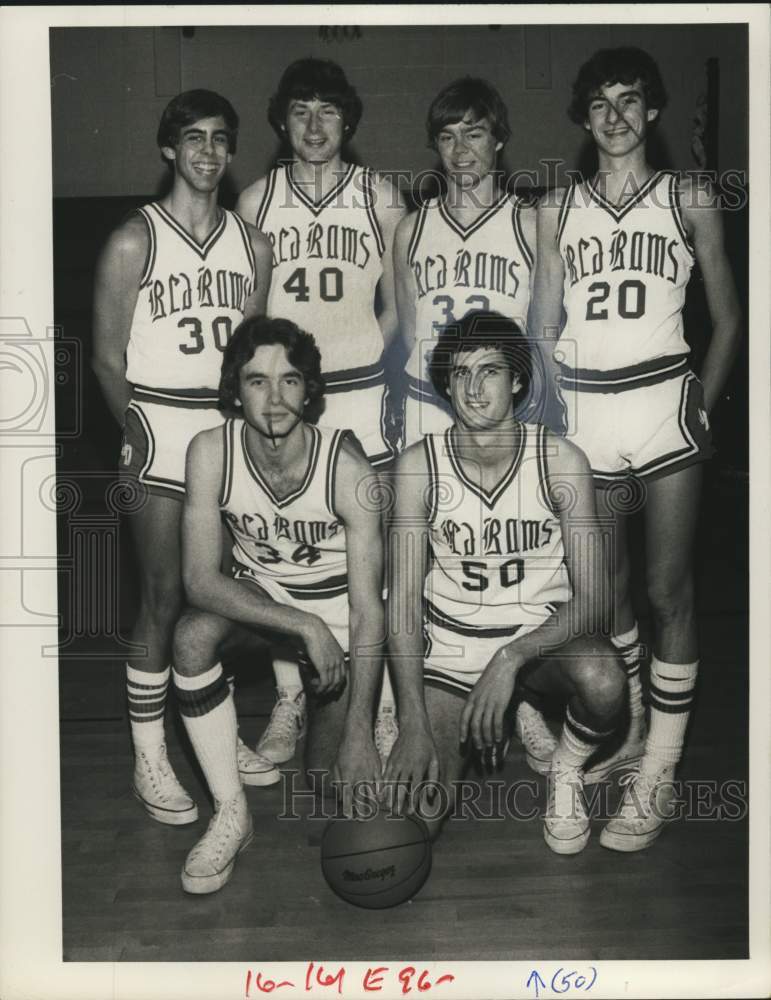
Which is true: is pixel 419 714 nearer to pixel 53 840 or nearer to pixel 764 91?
pixel 53 840

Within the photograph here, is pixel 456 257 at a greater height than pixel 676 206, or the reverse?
pixel 676 206

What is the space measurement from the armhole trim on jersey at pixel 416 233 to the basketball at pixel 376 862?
130 centimetres

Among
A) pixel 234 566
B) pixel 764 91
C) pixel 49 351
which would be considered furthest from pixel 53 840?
pixel 764 91

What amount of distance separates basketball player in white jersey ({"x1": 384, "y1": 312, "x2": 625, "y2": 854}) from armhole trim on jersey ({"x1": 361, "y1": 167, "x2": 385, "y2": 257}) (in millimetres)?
256

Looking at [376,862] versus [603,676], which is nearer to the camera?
[376,862]

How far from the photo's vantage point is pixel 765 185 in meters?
2.35

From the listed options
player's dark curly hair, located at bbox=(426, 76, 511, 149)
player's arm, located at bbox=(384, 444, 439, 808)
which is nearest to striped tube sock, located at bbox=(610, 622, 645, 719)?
player's arm, located at bbox=(384, 444, 439, 808)

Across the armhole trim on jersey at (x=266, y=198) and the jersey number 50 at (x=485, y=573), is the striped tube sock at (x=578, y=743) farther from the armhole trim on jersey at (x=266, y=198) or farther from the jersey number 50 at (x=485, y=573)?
the armhole trim on jersey at (x=266, y=198)

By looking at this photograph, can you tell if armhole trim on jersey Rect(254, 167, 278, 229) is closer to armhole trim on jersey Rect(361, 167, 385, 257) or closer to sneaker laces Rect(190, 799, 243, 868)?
armhole trim on jersey Rect(361, 167, 385, 257)

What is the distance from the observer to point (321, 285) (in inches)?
93.3

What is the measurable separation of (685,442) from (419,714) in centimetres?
89

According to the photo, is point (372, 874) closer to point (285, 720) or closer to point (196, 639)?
point (285, 720)

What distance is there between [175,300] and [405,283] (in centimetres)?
53

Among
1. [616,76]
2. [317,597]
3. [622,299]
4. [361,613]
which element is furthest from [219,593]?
[616,76]
